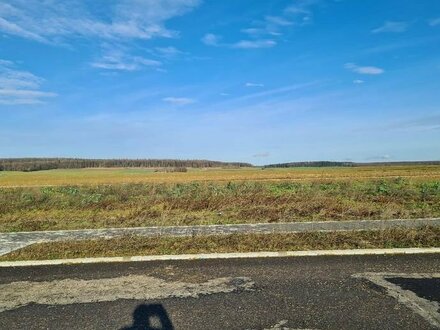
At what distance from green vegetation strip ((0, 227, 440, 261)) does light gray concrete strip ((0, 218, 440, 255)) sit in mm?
947

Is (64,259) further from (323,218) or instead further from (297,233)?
(323,218)

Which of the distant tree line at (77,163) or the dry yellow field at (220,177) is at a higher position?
the distant tree line at (77,163)

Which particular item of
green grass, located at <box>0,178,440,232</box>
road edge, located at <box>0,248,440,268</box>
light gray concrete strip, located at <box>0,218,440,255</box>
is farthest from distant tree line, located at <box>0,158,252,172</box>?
road edge, located at <box>0,248,440,268</box>

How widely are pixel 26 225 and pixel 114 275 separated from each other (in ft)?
27.1

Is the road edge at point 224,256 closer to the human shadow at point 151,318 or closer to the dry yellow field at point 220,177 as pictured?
the human shadow at point 151,318

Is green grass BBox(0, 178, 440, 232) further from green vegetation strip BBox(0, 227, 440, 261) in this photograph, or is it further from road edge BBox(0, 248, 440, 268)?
road edge BBox(0, 248, 440, 268)

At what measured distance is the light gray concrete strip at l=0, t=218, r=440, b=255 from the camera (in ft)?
34.5

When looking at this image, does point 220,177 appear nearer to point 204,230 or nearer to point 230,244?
point 204,230

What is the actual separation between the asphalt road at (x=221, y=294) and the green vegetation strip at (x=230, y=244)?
0.92 meters

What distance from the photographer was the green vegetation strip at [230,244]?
8266 mm

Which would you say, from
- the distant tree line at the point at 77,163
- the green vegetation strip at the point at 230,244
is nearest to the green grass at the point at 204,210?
the green vegetation strip at the point at 230,244

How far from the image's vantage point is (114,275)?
6578 mm

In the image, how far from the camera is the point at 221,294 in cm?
548

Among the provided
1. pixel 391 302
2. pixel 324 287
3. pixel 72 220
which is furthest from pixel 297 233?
pixel 72 220
